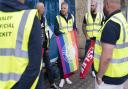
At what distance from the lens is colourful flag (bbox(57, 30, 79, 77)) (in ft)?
28.6

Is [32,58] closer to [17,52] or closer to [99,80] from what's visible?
[17,52]

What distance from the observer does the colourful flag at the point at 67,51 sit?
8.71 meters

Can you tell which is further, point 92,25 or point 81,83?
point 92,25

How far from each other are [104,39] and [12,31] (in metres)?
1.59

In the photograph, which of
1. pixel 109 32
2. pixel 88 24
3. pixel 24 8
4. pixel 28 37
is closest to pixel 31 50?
pixel 28 37

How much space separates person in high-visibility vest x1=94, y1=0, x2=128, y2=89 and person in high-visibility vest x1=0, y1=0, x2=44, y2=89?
1473 mm

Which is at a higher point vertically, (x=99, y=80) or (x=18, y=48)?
(x=18, y=48)

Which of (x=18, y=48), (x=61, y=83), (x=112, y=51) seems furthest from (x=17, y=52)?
(x=61, y=83)

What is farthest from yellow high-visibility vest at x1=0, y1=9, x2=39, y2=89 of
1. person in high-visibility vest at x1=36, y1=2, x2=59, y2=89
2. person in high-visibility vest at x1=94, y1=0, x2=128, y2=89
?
person in high-visibility vest at x1=36, y1=2, x2=59, y2=89

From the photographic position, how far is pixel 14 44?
9.43ft

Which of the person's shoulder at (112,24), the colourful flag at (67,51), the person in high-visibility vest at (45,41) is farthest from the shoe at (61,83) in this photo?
the person's shoulder at (112,24)

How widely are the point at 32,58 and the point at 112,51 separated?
62.8 inches

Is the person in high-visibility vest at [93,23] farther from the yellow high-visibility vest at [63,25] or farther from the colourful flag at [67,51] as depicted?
the colourful flag at [67,51]

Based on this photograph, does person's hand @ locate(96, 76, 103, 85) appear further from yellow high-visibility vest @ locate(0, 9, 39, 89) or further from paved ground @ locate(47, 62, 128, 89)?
paved ground @ locate(47, 62, 128, 89)
